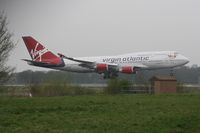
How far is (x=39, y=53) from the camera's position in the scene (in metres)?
60.1

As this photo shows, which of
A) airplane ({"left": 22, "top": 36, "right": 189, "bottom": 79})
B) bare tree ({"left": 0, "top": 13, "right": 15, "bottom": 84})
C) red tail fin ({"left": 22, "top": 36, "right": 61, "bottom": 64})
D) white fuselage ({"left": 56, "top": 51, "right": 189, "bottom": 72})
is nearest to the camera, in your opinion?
bare tree ({"left": 0, "top": 13, "right": 15, "bottom": 84})

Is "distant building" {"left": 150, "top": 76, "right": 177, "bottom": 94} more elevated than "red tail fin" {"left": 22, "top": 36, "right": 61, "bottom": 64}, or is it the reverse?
"red tail fin" {"left": 22, "top": 36, "right": 61, "bottom": 64}

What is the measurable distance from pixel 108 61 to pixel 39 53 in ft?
34.1

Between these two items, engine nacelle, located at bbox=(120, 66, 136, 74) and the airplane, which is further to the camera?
engine nacelle, located at bbox=(120, 66, 136, 74)

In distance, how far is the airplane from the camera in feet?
170

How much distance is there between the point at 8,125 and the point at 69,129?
6.59ft

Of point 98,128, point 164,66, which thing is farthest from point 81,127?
point 164,66

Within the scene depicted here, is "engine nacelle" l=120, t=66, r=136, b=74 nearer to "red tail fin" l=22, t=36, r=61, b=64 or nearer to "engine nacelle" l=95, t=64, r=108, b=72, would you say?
"engine nacelle" l=95, t=64, r=108, b=72

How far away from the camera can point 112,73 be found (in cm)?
5347

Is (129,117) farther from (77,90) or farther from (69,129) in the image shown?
(77,90)

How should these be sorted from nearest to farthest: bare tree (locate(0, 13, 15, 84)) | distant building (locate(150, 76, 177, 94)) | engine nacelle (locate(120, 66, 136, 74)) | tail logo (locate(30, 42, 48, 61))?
1. bare tree (locate(0, 13, 15, 84))
2. distant building (locate(150, 76, 177, 94))
3. engine nacelle (locate(120, 66, 136, 74))
4. tail logo (locate(30, 42, 48, 61))

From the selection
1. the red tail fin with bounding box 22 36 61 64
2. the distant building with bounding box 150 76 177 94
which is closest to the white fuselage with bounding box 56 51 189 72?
the distant building with bounding box 150 76 177 94

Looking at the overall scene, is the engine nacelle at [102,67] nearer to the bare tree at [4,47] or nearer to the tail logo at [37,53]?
the tail logo at [37,53]

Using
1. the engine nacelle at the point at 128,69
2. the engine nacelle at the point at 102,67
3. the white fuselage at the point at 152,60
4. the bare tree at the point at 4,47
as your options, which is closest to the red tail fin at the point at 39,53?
the engine nacelle at the point at 102,67
